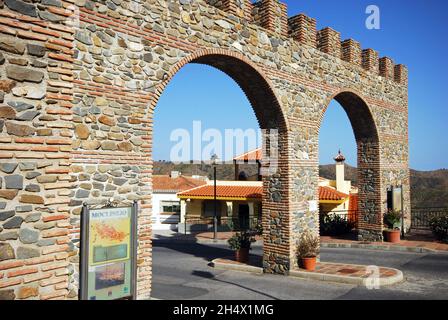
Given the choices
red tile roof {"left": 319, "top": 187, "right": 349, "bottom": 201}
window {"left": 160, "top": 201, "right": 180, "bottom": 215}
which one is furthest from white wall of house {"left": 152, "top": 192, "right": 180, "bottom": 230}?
red tile roof {"left": 319, "top": 187, "right": 349, "bottom": 201}

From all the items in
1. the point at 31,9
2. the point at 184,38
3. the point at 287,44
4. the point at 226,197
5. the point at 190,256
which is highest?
the point at 287,44

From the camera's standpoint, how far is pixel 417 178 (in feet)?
205

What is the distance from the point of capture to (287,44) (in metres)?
11.6

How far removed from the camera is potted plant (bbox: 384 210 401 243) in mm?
16109

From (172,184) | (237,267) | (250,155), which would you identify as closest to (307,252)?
(237,267)

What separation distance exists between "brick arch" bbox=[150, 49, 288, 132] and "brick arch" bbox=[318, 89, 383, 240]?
529cm

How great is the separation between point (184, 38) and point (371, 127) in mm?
10356

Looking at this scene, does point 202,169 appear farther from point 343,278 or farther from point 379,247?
point 343,278

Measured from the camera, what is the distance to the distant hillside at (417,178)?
45.3m
